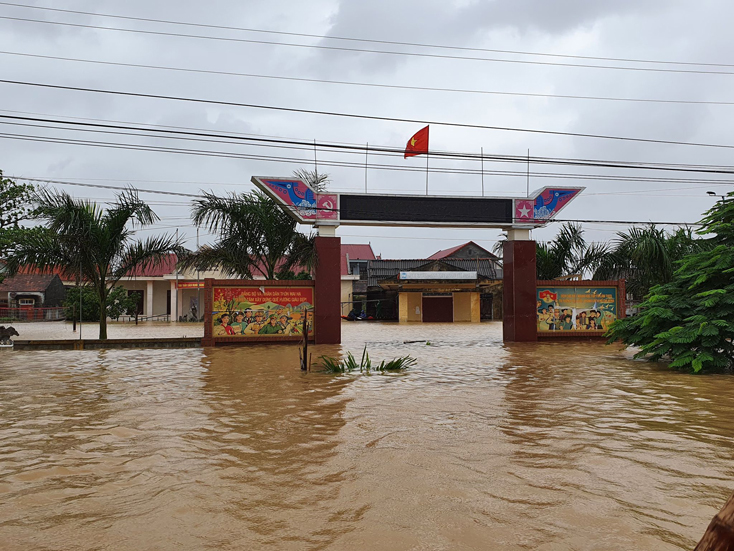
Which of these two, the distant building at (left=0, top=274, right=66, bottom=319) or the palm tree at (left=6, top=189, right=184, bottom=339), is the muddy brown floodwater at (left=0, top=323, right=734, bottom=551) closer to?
the palm tree at (left=6, top=189, right=184, bottom=339)

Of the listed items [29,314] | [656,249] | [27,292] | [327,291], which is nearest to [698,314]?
[656,249]

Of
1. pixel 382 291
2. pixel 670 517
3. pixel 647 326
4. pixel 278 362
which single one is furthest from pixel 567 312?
pixel 382 291

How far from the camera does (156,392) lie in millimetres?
8156

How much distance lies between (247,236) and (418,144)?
5.74 metres

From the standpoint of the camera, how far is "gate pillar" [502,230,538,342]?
18.3 meters

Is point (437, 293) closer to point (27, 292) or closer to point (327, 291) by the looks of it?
point (327, 291)

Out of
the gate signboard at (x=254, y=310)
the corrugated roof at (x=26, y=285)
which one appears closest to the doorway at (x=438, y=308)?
the gate signboard at (x=254, y=310)

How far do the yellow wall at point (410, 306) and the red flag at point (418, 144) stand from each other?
23483mm

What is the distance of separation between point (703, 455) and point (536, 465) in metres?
1.46

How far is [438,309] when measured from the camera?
132ft

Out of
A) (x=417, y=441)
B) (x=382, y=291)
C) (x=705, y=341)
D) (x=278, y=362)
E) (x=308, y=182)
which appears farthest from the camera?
(x=382, y=291)

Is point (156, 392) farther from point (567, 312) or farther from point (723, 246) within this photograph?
point (567, 312)

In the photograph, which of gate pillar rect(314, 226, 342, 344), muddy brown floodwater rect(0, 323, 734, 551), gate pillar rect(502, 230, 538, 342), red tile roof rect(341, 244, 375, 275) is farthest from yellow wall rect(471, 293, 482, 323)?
muddy brown floodwater rect(0, 323, 734, 551)

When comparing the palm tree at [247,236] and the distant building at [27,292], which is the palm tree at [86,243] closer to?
the palm tree at [247,236]
